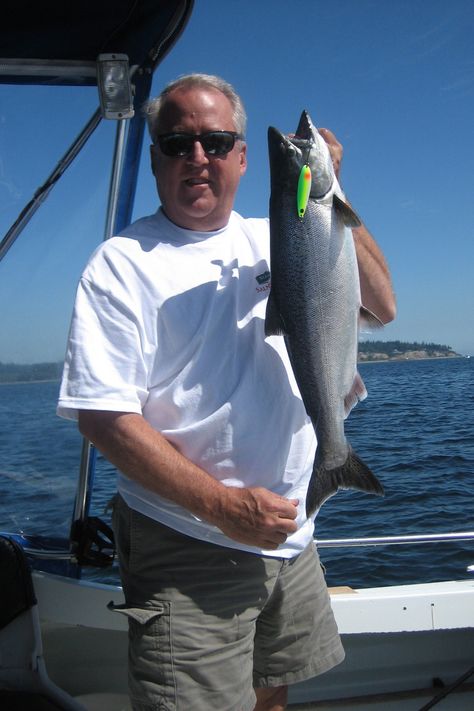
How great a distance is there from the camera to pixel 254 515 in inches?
86.3

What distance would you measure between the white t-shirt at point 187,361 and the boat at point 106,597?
3.14 feet

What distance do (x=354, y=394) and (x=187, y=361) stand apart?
0.59 meters

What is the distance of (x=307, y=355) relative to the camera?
228 centimetres

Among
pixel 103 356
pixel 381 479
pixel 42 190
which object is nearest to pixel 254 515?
pixel 103 356

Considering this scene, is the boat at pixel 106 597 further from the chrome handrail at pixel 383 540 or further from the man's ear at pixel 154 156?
the man's ear at pixel 154 156

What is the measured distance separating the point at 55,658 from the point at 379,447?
12841 mm

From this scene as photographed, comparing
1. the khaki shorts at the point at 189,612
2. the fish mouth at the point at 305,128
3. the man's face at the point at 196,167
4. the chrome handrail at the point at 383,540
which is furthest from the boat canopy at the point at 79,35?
the chrome handrail at the point at 383,540

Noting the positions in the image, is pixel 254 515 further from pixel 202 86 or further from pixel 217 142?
pixel 202 86

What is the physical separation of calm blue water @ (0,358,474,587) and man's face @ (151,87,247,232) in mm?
1457

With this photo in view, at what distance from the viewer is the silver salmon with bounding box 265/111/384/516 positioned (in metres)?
2.19

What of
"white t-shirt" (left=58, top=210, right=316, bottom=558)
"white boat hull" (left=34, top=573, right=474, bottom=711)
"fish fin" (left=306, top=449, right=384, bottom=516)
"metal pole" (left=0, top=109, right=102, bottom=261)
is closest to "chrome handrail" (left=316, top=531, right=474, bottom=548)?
"white boat hull" (left=34, top=573, right=474, bottom=711)

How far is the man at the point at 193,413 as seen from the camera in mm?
2223

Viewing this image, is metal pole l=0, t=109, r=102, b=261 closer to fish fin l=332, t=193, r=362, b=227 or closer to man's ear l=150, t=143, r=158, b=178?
man's ear l=150, t=143, r=158, b=178

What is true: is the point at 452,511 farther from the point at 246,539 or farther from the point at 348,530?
the point at 246,539
